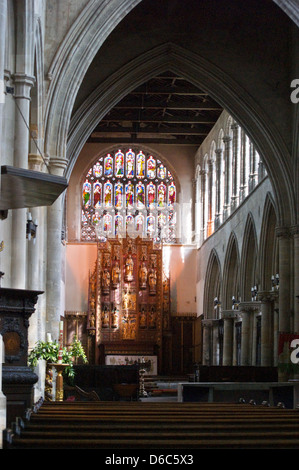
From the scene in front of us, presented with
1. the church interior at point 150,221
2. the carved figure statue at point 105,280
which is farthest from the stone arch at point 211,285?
the carved figure statue at point 105,280

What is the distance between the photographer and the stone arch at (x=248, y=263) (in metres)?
27.0

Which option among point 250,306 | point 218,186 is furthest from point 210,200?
point 250,306

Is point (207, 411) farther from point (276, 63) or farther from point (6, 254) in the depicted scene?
point (276, 63)

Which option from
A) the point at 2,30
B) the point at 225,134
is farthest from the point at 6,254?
the point at 225,134

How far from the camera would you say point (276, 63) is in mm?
22422

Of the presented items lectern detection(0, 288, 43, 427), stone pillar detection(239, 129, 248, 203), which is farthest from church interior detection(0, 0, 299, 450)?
stone pillar detection(239, 129, 248, 203)

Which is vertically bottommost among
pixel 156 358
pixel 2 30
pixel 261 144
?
pixel 156 358

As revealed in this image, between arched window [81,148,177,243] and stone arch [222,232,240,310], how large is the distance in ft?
21.5

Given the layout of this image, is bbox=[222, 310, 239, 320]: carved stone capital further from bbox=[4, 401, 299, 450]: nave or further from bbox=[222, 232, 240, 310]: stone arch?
bbox=[4, 401, 299, 450]: nave

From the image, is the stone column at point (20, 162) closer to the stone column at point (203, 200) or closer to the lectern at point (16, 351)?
the lectern at point (16, 351)

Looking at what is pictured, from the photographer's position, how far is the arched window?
1422 inches

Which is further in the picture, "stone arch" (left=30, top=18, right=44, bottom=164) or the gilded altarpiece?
the gilded altarpiece

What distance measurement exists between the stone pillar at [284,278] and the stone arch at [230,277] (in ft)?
23.3

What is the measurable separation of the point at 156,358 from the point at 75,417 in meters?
26.6
